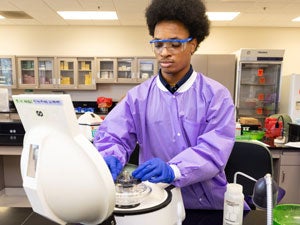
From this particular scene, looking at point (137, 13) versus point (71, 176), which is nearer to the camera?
point (71, 176)

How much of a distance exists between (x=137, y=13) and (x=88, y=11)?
79 centimetres

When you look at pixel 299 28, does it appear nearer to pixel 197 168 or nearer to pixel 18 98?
pixel 197 168

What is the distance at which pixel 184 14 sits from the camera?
98 cm

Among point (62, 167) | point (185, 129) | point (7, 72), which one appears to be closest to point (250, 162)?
point (185, 129)

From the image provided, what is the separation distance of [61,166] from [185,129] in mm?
566

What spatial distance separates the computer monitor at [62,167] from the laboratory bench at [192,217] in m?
0.44

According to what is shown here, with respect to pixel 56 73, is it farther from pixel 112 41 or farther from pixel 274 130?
pixel 274 130

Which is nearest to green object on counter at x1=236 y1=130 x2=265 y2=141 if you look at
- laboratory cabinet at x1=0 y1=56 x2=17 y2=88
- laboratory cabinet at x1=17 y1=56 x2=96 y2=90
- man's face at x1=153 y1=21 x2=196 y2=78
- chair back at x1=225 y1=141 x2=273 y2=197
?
chair back at x1=225 y1=141 x2=273 y2=197

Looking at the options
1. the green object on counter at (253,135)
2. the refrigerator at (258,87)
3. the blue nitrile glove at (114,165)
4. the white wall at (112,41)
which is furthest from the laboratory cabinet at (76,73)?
the blue nitrile glove at (114,165)

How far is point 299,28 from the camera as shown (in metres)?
5.33

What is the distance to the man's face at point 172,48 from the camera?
97cm

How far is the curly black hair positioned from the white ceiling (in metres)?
2.46

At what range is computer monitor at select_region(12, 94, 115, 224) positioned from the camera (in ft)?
1.74

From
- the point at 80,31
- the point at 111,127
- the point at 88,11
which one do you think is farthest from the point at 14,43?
the point at 111,127
